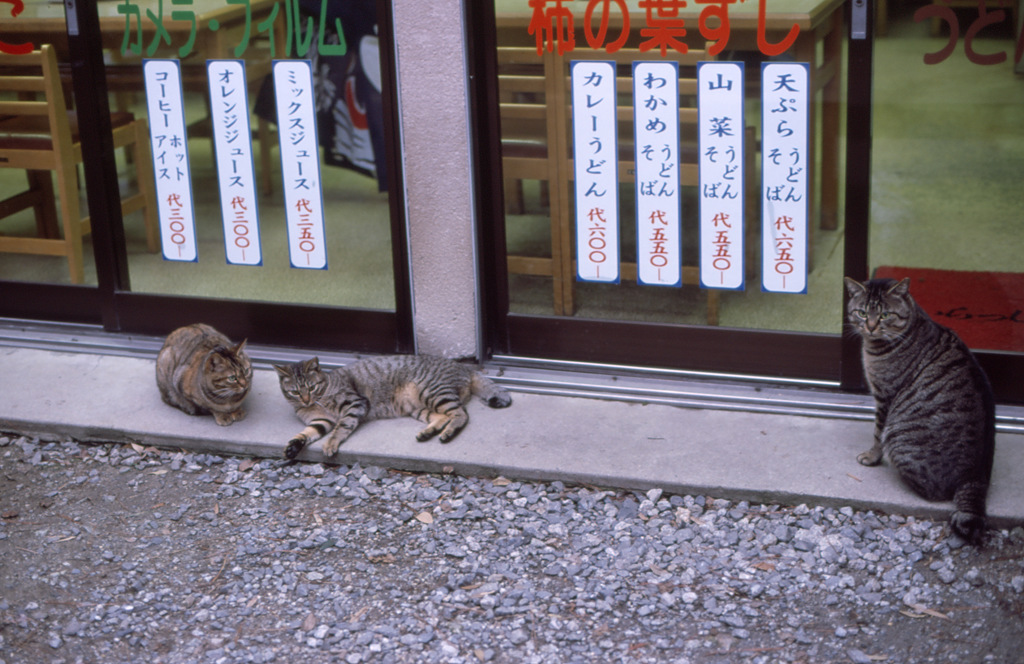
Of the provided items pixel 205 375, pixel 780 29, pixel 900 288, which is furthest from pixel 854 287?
pixel 205 375

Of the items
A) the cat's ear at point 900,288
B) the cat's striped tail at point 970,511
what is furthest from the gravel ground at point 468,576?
the cat's ear at point 900,288

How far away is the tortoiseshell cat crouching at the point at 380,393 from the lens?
181 inches

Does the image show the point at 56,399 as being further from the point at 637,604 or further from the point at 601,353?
the point at 637,604

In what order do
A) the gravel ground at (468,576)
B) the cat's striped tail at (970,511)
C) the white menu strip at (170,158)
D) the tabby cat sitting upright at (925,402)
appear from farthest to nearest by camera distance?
1. the white menu strip at (170,158)
2. the tabby cat sitting upright at (925,402)
3. the cat's striped tail at (970,511)
4. the gravel ground at (468,576)

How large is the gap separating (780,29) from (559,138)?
1014mm

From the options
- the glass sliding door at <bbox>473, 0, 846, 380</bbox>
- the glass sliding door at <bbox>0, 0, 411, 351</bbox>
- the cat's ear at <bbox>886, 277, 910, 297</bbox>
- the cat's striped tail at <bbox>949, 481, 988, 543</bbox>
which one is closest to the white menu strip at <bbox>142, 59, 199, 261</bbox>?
the glass sliding door at <bbox>0, 0, 411, 351</bbox>

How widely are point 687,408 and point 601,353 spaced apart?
50 cm

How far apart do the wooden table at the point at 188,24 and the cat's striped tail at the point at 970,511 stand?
10.8 feet

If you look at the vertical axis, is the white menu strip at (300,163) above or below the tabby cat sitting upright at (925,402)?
above

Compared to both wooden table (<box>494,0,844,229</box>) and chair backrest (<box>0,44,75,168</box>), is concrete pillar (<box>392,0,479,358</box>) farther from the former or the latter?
chair backrest (<box>0,44,75,168</box>)

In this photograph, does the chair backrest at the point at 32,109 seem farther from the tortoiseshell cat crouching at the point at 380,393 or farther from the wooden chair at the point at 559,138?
the wooden chair at the point at 559,138

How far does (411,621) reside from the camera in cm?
354

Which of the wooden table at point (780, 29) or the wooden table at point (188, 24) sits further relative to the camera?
the wooden table at point (188, 24)

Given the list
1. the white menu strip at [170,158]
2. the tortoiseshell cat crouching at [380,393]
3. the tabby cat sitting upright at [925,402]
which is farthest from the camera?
the white menu strip at [170,158]
